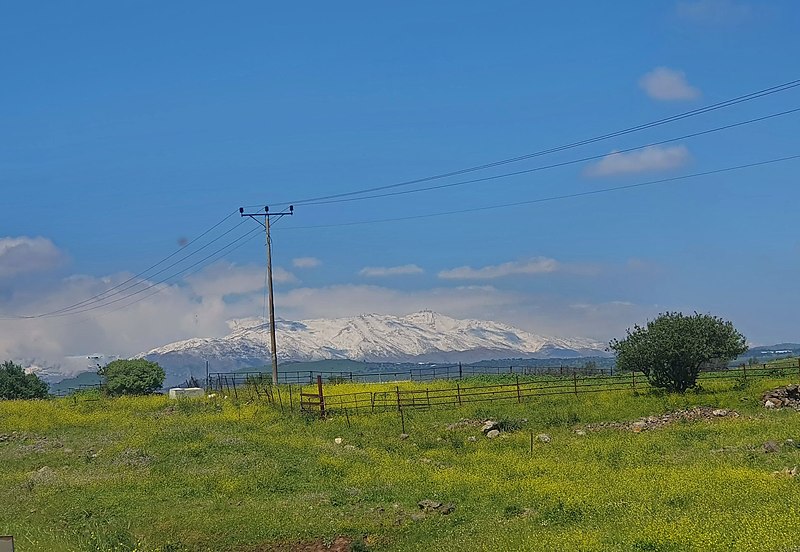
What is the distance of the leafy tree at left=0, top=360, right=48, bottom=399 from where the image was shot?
3113 inches

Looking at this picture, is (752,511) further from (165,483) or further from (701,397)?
(701,397)

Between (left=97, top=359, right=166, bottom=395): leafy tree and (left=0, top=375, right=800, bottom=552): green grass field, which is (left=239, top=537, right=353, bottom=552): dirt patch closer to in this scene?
(left=0, top=375, right=800, bottom=552): green grass field

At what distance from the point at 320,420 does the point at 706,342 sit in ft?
72.7

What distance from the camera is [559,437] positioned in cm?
3384

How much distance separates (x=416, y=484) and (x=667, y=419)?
16.2m

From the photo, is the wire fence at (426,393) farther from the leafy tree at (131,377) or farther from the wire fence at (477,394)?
the leafy tree at (131,377)

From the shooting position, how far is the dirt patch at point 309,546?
63.5 ft

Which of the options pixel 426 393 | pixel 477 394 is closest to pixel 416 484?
pixel 426 393

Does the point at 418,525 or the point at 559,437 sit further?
the point at 559,437

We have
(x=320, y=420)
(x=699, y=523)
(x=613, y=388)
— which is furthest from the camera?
(x=613, y=388)

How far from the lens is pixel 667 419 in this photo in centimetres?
3638

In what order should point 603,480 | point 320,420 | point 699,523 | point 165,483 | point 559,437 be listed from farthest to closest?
point 320,420 → point 559,437 → point 165,483 → point 603,480 → point 699,523

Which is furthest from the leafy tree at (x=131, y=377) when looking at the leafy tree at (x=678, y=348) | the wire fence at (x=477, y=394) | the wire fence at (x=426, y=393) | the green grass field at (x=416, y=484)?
the leafy tree at (x=678, y=348)

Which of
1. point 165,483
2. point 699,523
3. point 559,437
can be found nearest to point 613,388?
point 559,437
